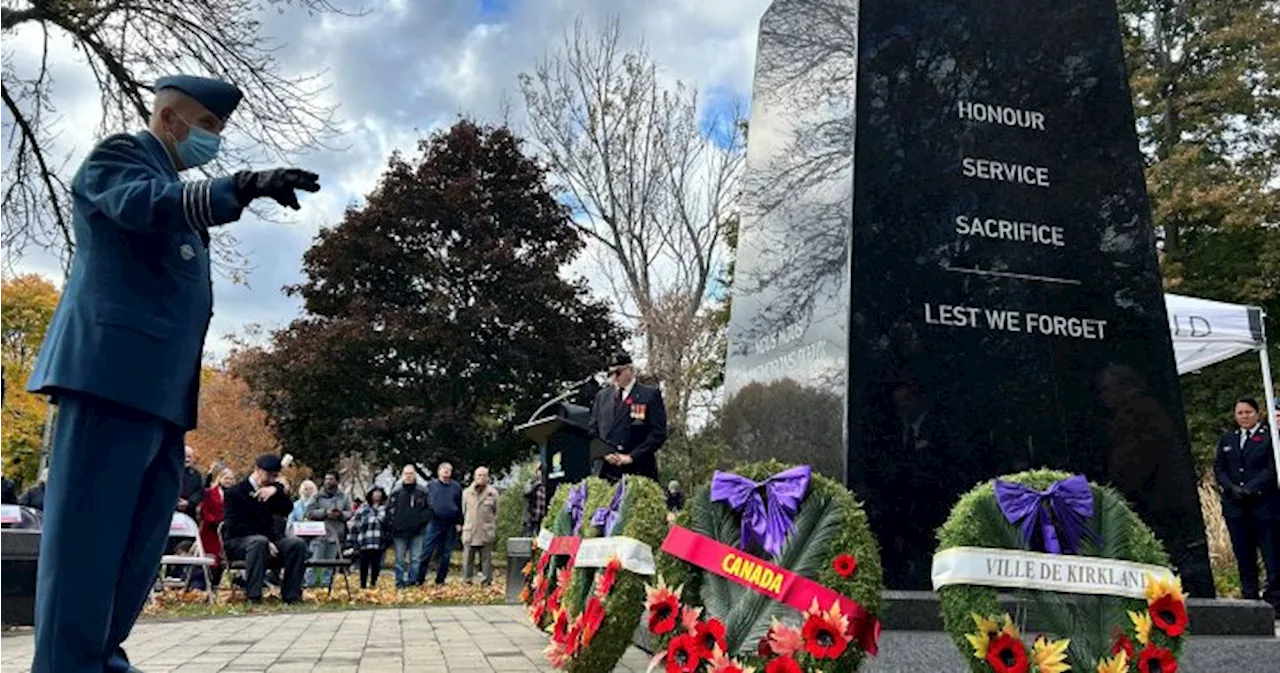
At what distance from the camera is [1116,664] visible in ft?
10.9

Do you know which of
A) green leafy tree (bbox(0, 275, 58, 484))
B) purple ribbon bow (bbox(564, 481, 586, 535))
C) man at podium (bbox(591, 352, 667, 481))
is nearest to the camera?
purple ribbon bow (bbox(564, 481, 586, 535))

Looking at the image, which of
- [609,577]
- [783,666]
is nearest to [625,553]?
[609,577]

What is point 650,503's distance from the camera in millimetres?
4688

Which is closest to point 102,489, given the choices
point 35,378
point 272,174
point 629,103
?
point 35,378

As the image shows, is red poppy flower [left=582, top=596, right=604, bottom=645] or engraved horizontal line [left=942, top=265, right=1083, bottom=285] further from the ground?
engraved horizontal line [left=942, top=265, right=1083, bottom=285]

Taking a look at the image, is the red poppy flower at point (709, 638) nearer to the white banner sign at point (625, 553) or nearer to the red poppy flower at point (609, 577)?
the white banner sign at point (625, 553)

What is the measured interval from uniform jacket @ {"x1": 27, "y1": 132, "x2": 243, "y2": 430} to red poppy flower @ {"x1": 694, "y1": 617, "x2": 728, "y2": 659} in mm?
1689

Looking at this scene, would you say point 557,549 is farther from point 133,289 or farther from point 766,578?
point 133,289

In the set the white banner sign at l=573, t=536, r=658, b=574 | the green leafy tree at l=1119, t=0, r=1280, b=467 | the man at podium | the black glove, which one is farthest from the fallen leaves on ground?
the green leafy tree at l=1119, t=0, r=1280, b=467

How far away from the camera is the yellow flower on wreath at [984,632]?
3328 mm

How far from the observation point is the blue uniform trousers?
2785mm

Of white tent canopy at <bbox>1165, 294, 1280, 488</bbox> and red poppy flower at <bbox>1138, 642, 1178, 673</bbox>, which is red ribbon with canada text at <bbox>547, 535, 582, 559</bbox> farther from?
white tent canopy at <bbox>1165, 294, 1280, 488</bbox>

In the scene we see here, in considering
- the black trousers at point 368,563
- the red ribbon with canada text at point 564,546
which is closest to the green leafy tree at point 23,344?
the black trousers at point 368,563

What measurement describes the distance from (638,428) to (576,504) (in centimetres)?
314
